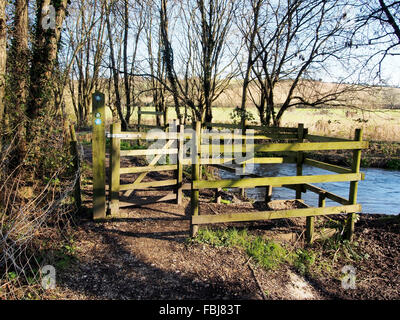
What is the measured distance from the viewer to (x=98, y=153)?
5.33 meters

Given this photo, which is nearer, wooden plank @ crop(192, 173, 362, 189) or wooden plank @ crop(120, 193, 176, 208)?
wooden plank @ crop(192, 173, 362, 189)

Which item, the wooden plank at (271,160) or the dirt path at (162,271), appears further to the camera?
the wooden plank at (271,160)

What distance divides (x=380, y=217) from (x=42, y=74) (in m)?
7.39

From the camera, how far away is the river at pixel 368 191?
8.84 metres

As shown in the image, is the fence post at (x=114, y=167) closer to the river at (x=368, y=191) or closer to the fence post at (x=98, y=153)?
the fence post at (x=98, y=153)

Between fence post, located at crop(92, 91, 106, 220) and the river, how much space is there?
4.61 meters

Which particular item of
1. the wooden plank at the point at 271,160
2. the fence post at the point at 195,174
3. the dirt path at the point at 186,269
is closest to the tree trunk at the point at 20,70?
the dirt path at the point at 186,269

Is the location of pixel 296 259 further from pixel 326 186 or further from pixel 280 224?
pixel 326 186

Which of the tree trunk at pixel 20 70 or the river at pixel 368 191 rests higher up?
the tree trunk at pixel 20 70

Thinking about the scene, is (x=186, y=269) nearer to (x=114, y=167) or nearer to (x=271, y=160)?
(x=114, y=167)

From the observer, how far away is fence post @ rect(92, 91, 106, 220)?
17.0 ft

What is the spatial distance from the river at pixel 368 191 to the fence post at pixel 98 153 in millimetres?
4614

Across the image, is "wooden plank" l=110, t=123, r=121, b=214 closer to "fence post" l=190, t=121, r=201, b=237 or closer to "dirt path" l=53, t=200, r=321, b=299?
"dirt path" l=53, t=200, r=321, b=299

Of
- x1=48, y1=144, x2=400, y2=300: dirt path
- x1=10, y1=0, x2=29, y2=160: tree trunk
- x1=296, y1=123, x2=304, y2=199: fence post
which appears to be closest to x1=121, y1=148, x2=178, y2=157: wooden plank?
x1=48, y1=144, x2=400, y2=300: dirt path
